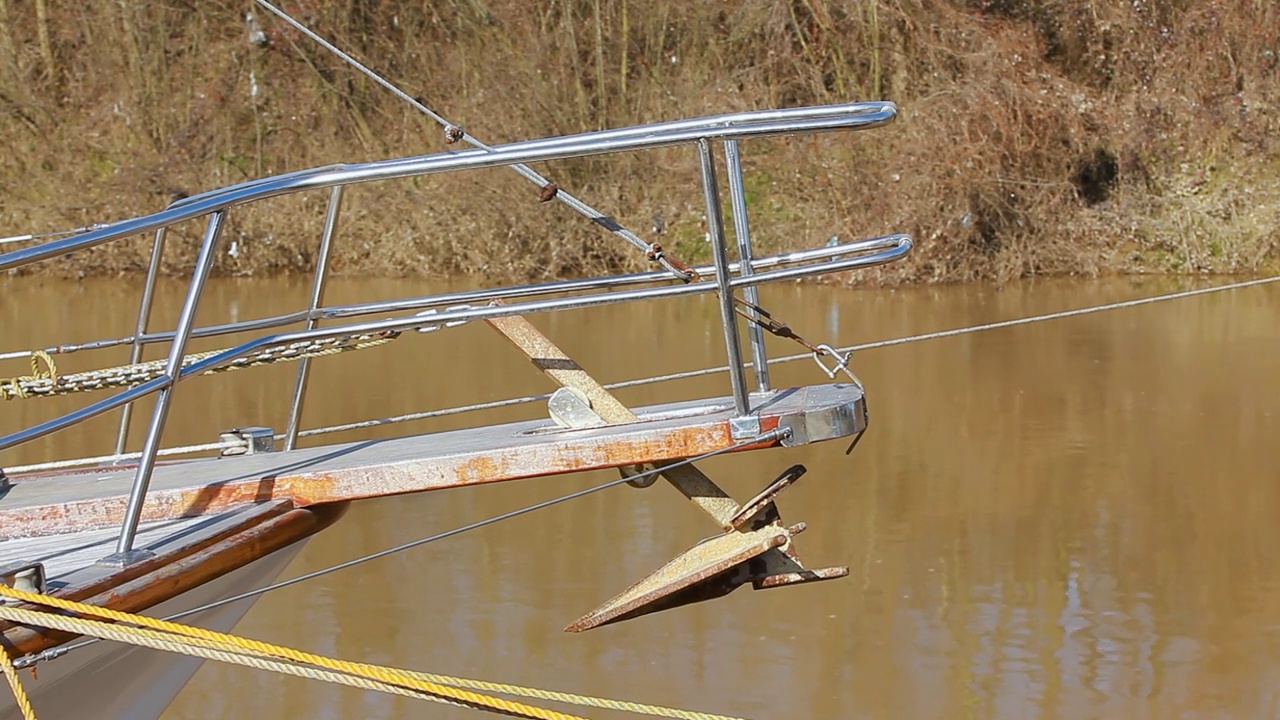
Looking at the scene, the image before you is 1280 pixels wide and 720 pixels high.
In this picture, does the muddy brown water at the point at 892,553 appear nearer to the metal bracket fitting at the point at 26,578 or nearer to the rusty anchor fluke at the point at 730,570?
the rusty anchor fluke at the point at 730,570

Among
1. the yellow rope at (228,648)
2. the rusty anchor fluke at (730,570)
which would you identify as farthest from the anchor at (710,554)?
the yellow rope at (228,648)

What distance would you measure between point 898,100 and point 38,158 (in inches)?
435

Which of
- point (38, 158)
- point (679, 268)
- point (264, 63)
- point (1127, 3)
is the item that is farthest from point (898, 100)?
point (679, 268)

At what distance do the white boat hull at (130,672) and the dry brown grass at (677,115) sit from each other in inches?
522

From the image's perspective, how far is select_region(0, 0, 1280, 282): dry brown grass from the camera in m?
17.5

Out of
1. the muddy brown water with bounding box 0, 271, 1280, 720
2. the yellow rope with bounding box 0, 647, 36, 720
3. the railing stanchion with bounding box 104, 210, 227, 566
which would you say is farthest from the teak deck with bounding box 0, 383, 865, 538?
the muddy brown water with bounding box 0, 271, 1280, 720

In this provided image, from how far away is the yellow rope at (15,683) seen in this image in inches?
127

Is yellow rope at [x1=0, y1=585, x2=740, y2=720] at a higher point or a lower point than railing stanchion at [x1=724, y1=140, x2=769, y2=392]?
lower

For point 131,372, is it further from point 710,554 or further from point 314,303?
point 710,554

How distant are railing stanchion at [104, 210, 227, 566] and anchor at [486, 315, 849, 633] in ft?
3.46

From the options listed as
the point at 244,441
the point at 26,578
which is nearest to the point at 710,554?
the point at 244,441

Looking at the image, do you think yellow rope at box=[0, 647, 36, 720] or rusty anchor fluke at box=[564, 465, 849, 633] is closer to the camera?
yellow rope at box=[0, 647, 36, 720]

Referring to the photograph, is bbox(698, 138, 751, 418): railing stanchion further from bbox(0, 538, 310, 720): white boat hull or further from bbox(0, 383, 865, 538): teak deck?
bbox(0, 538, 310, 720): white boat hull

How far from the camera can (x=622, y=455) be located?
13.6 ft
